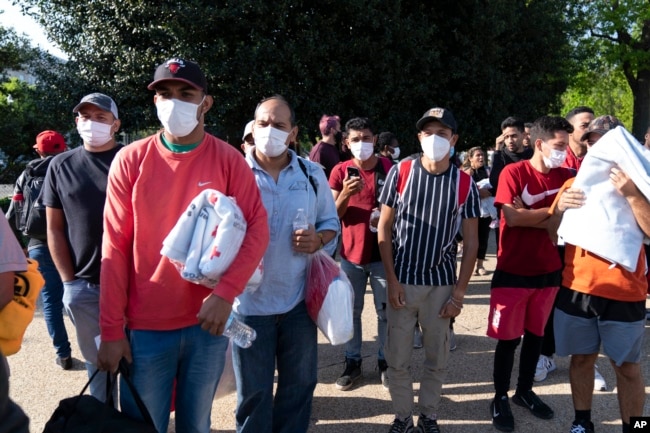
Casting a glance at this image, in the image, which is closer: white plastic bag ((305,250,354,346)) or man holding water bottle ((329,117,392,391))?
white plastic bag ((305,250,354,346))

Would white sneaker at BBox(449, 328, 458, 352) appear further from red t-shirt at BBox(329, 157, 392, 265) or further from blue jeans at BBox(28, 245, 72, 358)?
blue jeans at BBox(28, 245, 72, 358)

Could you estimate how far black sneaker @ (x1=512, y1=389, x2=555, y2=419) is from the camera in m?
3.84

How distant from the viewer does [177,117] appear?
2.34 meters

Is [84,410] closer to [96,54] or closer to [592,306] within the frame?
[592,306]

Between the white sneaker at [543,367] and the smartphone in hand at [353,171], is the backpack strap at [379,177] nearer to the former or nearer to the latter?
the smartphone in hand at [353,171]

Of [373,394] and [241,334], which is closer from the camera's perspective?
[241,334]

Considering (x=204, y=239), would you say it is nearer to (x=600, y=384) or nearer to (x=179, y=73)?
(x=179, y=73)

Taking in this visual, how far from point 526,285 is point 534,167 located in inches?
34.5

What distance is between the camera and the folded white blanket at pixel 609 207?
3.00 metres

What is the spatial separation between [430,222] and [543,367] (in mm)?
2131

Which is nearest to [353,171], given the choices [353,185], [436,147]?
[353,185]

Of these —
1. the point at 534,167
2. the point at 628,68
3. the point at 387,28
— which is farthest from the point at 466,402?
the point at 628,68

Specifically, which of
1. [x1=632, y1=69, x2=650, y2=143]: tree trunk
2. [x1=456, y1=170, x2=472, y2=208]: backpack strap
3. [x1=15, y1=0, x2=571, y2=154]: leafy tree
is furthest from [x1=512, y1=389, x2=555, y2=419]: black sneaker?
[x1=632, y1=69, x2=650, y2=143]: tree trunk

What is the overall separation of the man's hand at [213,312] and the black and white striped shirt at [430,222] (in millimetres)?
1568
